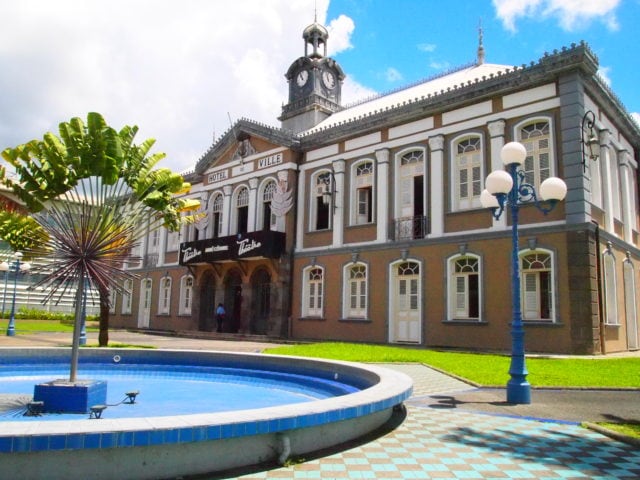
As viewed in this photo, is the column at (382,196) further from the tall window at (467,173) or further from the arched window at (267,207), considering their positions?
the arched window at (267,207)

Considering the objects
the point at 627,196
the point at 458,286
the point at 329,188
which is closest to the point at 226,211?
the point at 329,188

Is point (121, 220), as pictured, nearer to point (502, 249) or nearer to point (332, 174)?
point (502, 249)

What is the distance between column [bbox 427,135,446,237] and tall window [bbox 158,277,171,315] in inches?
710

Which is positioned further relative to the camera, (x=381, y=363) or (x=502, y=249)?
(x=502, y=249)

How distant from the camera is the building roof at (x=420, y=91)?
22.3m

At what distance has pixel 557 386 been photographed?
1003cm

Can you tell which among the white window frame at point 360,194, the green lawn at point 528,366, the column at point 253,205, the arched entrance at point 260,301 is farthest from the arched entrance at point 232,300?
the green lawn at point 528,366

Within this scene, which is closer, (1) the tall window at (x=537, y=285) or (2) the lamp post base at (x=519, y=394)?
(2) the lamp post base at (x=519, y=394)

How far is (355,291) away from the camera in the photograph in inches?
885

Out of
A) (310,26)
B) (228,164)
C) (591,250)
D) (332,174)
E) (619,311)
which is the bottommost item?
(619,311)

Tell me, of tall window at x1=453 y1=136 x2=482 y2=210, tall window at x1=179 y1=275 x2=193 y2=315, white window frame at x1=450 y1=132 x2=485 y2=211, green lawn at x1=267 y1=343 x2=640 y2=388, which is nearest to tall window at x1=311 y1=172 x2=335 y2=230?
white window frame at x1=450 y1=132 x2=485 y2=211

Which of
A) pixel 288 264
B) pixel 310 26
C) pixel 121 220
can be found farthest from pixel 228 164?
pixel 121 220

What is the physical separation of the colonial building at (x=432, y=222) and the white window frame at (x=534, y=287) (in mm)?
36

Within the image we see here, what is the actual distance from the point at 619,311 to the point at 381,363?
10.3m
